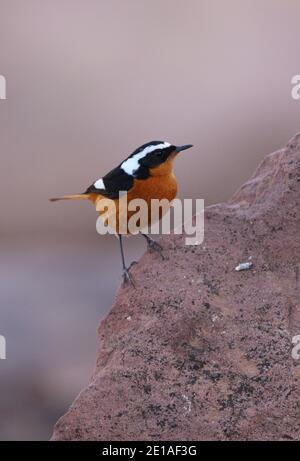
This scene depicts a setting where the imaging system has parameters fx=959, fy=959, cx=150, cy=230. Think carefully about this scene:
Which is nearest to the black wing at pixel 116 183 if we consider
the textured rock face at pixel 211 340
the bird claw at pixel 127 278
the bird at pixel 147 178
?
the bird at pixel 147 178

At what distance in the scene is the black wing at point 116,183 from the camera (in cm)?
640

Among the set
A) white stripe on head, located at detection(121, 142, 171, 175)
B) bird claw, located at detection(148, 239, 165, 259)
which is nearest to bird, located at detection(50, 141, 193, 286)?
white stripe on head, located at detection(121, 142, 171, 175)

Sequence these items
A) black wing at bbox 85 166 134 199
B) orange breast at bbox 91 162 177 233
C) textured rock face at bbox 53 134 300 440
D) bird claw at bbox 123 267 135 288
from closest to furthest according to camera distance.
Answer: textured rock face at bbox 53 134 300 440 → bird claw at bbox 123 267 135 288 → orange breast at bbox 91 162 177 233 → black wing at bbox 85 166 134 199

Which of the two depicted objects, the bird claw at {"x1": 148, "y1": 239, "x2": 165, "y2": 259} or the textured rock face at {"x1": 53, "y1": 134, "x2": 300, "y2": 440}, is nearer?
the textured rock face at {"x1": 53, "y1": 134, "x2": 300, "y2": 440}

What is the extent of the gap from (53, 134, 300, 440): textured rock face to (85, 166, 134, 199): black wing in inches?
25.8

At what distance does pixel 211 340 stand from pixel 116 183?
178 cm

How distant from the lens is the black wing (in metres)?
6.40

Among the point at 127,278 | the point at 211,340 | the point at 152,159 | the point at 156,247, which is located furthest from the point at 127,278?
the point at 152,159

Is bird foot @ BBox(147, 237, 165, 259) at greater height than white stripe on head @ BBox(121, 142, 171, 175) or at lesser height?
lesser

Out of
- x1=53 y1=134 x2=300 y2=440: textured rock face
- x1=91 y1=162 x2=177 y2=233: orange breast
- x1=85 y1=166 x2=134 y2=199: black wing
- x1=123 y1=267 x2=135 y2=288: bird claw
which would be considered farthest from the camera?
x1=85 y1=166 x2=134 y2=199: black wing

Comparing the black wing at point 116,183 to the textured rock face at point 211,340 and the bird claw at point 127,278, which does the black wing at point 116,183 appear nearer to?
the textured rock face at point 211,340

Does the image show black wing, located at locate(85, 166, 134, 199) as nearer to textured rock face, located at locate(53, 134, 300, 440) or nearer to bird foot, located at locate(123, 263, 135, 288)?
textured rock face, located at locate(53, 134, 300, 440)
